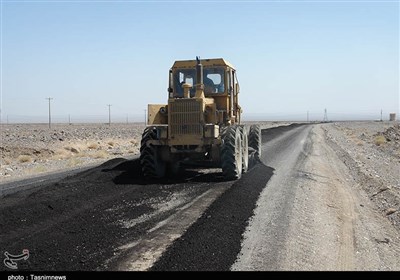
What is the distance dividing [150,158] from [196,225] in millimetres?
6277

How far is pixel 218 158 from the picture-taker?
14938 mm

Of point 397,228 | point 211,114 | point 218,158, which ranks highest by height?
point 211,114

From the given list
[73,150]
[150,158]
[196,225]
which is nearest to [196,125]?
[150,158]

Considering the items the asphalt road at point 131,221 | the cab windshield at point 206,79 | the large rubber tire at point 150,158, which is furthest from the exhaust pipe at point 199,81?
the asphalt road at point 131,221

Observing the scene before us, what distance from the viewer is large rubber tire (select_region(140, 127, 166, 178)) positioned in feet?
49.1

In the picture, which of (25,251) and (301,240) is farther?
(301,240)

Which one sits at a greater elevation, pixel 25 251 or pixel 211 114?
pixel 211 114

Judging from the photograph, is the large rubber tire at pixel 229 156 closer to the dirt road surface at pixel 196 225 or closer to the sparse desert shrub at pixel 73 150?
the dirt road surface at pixel 196 225

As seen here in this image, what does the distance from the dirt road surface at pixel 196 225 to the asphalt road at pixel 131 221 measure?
0.06 ft

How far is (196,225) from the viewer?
29.3 ft

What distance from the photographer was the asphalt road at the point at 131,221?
704 centimetres

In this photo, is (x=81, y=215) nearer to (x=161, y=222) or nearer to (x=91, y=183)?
(x=161, y=222)
